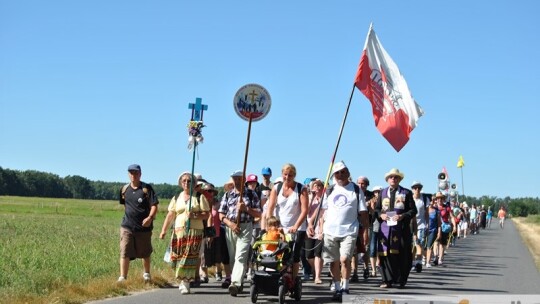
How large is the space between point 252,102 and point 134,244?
2.93m

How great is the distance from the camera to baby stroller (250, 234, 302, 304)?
418 inches

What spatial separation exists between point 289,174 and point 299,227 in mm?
780

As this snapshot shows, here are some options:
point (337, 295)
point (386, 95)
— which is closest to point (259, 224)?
point (337, 295)

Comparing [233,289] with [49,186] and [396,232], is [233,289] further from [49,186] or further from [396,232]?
[49,186]

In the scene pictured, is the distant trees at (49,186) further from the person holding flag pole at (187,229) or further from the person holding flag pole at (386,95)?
the person holding flag pole at (187,229)

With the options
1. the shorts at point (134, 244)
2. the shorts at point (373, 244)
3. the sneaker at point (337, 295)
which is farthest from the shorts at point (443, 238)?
the shorts at point (134, 244)

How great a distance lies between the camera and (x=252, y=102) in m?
12.9

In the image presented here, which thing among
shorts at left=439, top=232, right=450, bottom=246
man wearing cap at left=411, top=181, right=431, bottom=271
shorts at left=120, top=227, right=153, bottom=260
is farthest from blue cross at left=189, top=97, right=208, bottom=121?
shorts at left=439, top=232, right=450, bottom=246

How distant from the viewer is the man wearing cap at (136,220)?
12.3 m

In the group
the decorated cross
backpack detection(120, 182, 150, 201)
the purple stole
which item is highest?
the decorated cross

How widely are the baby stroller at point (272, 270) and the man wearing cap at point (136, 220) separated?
226 centimetres

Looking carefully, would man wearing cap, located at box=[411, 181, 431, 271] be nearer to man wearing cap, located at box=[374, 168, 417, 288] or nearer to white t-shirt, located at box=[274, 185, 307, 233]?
man wearing cap, located at box=[374, 168, 417, 288]

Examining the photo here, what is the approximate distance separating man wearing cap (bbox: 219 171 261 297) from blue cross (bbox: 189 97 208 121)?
1.14 m

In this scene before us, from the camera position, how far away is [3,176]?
153 metres
